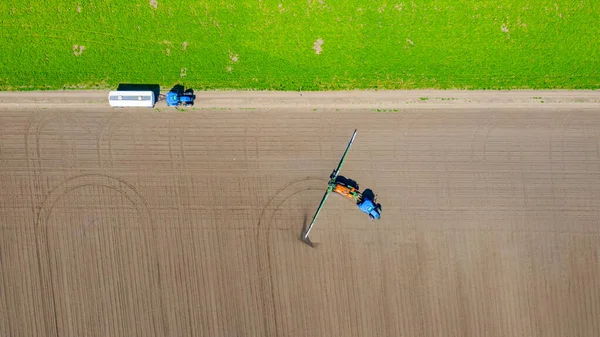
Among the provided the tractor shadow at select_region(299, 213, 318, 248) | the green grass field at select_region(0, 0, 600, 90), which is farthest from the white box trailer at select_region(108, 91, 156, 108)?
the tractor shadow at select_region(299, 213, 318, 248)

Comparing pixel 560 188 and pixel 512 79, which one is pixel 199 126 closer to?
pixel 512 79

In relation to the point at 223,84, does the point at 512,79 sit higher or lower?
lower

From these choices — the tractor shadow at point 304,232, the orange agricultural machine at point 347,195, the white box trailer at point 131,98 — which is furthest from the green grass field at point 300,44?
the tractor shadow at point 304,232

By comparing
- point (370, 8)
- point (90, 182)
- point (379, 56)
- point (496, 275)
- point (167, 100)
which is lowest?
point (496, 275)

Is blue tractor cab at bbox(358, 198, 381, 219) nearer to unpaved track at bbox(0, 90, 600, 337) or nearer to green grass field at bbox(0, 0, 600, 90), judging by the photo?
unpaved track at bbox(0, 90, 600, 337)

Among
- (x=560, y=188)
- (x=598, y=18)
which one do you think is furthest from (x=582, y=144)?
(x=598, y=18)

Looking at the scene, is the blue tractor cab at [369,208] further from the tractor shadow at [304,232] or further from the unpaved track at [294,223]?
the tractor shadow at [304,232]
